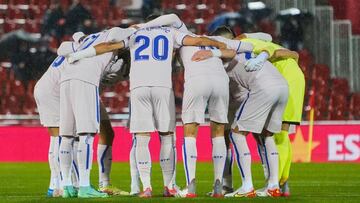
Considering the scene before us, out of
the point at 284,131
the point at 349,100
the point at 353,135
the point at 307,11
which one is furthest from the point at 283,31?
the point at 284,131

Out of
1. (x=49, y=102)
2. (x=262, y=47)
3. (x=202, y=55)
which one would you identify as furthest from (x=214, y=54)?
(x=49, y=102)

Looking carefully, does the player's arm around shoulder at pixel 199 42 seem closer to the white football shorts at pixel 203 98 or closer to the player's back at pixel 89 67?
the white football shorts at pixel 203 98

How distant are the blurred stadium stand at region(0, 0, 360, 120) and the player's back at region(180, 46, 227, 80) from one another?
14587 mm

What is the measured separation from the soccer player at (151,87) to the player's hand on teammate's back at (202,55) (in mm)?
104

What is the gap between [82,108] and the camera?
1195 centimetres

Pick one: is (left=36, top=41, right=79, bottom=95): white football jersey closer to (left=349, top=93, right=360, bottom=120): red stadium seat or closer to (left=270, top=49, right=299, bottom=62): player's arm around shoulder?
(left=270, top=49, right=299, bottom=62): player's arm around shoulder

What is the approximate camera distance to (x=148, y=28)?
1211 centimetres

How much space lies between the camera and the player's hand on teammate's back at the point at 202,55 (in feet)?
38.9

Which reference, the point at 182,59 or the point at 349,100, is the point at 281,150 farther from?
the point at 349,100

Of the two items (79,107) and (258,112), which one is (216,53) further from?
(79,107)

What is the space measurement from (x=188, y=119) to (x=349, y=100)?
16127mm

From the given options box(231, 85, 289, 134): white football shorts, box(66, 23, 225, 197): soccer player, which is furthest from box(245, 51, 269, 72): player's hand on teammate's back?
box(66, 23, 225, 197): soccer player

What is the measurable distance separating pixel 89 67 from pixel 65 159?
3.69 ft

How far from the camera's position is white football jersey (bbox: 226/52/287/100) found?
1230 cm
